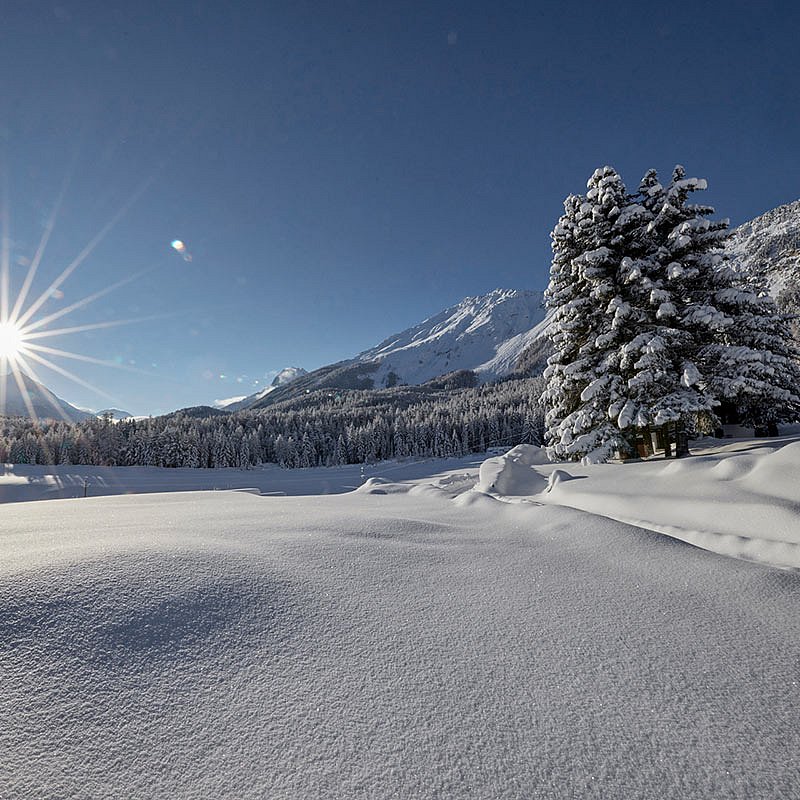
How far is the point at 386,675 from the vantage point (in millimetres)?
1737

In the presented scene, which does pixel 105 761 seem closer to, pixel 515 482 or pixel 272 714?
pixel 272 714

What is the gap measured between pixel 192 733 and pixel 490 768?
1085 millimetres

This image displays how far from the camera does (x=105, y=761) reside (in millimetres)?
1247

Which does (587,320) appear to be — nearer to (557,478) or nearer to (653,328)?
(653,328)

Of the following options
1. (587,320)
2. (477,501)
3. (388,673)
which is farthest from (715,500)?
(587,320)

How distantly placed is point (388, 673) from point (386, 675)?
2 cm

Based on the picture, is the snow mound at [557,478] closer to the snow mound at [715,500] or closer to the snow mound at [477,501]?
the snow mound at [715,500]

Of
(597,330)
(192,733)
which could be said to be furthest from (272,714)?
(597,330)

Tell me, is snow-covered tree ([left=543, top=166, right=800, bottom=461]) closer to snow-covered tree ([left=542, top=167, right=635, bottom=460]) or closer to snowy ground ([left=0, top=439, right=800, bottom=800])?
snow-covered tree ([left=542, top=167, right=635, bottom=460])

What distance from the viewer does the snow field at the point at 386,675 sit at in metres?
1.26

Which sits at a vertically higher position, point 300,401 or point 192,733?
point 300,401

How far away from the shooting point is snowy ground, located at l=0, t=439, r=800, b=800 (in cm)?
126

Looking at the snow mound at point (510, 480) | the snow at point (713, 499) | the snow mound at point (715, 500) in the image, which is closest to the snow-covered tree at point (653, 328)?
the snow mound at point (510, 480)

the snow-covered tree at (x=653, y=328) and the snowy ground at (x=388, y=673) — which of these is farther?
the snow-covered tree at (x=653, y=328)
